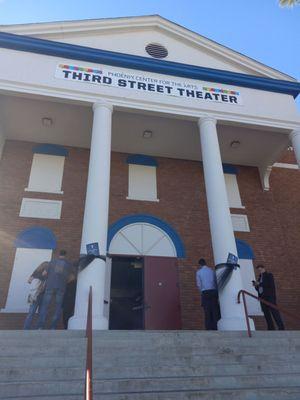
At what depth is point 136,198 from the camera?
523 inches

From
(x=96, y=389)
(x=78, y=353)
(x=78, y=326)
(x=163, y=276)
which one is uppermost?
(x=163, y=276)

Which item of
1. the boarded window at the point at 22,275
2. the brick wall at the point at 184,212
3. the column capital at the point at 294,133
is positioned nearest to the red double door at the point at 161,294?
the brick wall at the point at 184,212

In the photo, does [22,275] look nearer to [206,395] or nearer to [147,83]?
[147,83]

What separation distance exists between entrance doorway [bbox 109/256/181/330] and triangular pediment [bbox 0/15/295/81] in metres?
7.18

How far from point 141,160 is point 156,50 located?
4038 mm

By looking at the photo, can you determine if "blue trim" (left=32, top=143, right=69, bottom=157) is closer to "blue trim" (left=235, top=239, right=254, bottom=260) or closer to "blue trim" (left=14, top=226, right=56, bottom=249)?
"blue trim" (left=14, top=226, right=56, bottom=249)

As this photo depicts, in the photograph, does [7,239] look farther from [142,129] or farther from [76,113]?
[142,129]

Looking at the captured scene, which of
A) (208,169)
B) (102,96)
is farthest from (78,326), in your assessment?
(102,96)

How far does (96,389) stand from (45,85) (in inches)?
353

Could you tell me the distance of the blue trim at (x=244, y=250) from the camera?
42.8ft

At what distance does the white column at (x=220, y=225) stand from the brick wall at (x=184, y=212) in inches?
115

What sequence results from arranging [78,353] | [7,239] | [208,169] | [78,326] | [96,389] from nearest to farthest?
[96,389], [78,353], [78,326], [208,169], [7,239]

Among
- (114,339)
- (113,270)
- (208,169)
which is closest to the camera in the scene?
(114,339)

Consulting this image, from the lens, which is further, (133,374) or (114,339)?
(114,339)
